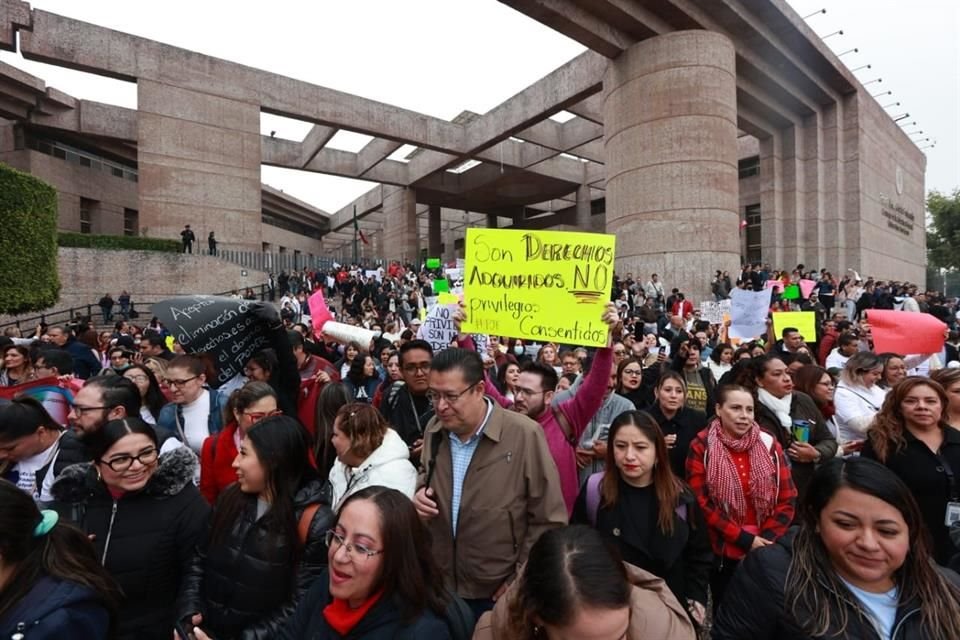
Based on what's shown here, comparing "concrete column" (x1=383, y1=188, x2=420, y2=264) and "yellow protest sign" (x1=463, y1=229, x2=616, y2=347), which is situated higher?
"concrete column" (x1=383, y1=188, x2=420, y2=264)

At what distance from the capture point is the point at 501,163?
31281mm

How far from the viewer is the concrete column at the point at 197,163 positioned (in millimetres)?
22281

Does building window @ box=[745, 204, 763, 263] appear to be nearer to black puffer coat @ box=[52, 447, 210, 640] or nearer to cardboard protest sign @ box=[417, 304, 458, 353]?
cardboard protest sign @ box=[417, 304, 458, 353]

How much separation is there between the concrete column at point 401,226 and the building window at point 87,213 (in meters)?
17.3

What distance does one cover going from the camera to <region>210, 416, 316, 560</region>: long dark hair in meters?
2.15

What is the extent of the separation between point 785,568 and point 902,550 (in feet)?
1.06

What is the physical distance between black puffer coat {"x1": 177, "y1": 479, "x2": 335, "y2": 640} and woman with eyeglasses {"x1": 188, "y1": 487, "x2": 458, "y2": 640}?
0.40 m

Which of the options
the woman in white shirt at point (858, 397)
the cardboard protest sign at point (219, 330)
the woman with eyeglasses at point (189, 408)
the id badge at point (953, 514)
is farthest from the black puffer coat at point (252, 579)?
the woman in white shirt at point (858, 397)

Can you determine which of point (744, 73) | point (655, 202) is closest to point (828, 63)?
point (744, 73)

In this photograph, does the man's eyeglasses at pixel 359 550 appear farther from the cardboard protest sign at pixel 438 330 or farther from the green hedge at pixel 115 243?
the green hedge at pixel 115 243

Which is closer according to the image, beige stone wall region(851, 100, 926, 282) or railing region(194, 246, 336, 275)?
railing region(194, 246, 336, 275)

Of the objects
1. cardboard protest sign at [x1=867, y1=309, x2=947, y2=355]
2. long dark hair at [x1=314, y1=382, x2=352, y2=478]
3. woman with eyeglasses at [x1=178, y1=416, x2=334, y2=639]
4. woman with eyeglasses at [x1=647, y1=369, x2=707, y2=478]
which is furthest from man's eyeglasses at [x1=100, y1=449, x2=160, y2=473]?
cardboard protest sign at [x1=867, y1=309, x2=947, y2=355]

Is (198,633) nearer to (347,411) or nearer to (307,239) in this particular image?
(347,411)

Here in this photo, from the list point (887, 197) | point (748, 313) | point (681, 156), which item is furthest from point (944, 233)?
point (748, 313)
